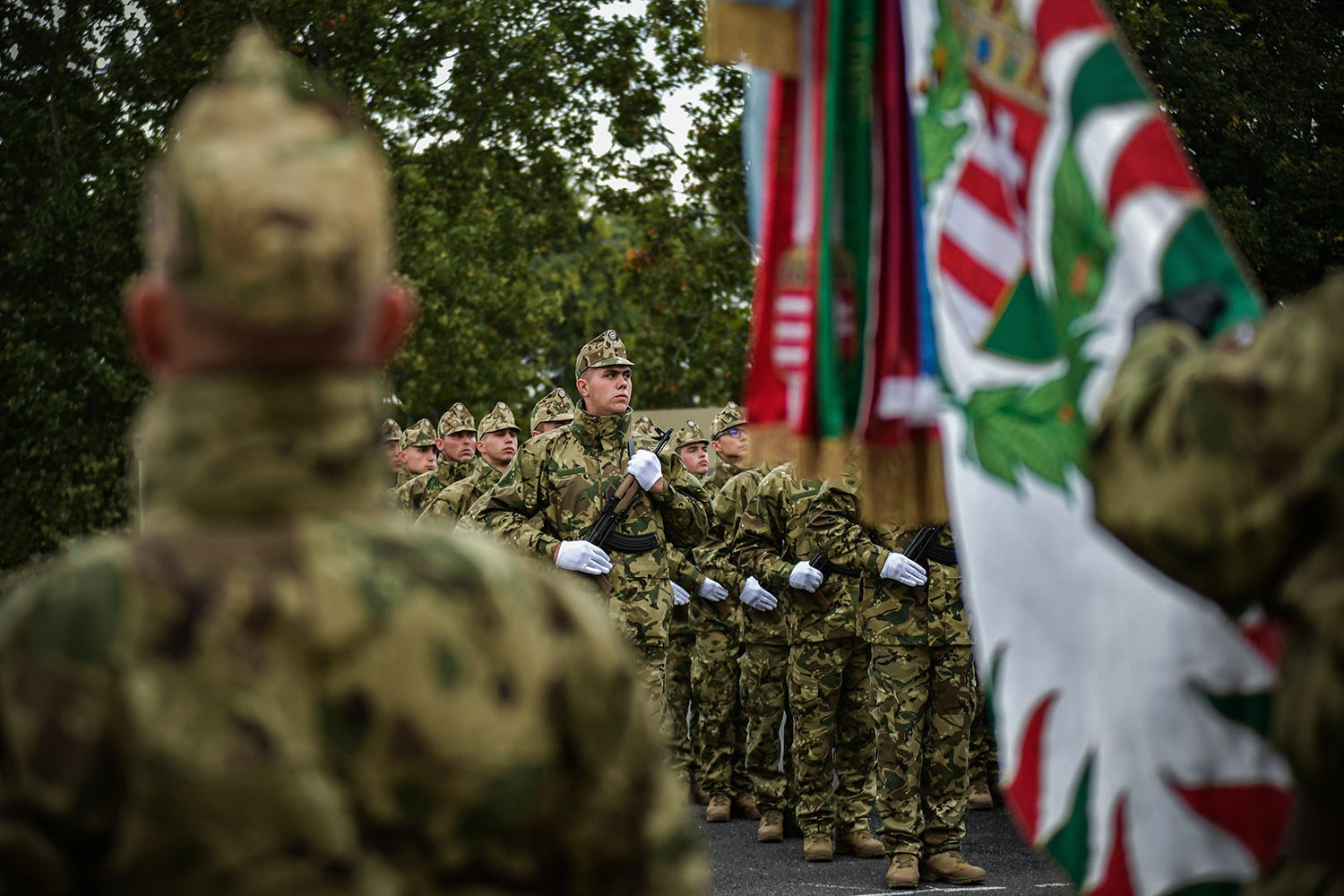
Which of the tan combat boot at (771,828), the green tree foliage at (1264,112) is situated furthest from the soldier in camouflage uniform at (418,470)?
the green tree foliage at (1264,112)

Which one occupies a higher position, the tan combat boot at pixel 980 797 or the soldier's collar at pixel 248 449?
the soldier's collar at pixel 248 449

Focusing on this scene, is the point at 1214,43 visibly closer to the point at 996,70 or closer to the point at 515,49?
the point at 515,49

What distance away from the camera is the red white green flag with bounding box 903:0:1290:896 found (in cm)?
231

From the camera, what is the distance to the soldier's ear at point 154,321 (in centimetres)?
156

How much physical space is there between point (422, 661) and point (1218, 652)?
126 cm

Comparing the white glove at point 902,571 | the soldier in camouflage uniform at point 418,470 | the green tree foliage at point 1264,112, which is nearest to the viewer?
the white glove at point 902,571

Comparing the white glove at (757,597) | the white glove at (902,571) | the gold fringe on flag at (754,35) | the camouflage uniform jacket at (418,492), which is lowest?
the camouflage uniform jacket at (418,492)

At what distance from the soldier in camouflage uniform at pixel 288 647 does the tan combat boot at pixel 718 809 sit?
28.9ft

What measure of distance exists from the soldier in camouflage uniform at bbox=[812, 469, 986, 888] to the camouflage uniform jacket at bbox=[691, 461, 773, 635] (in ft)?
5.90

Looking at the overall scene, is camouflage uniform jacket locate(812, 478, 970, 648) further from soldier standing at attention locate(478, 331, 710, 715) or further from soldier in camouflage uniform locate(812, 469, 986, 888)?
soldier standing at attention locate(478, 331, 710, 715)

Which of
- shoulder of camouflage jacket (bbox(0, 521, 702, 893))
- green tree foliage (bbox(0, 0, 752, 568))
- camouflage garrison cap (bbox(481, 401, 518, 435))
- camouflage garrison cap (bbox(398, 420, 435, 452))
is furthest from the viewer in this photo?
green tree foliage (bbox(0, 0, 752, 568))

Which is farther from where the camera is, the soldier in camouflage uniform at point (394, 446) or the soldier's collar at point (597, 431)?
the soldier in camouflage uniform at point (394, 446)

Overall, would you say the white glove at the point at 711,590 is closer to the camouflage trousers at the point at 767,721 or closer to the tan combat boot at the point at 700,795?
the camouflage trousers at the point at 767,721

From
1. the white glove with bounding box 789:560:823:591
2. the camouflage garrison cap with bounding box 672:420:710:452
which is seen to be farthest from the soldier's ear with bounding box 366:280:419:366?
the camouflage garrison cap with bounding box 672:420:710:452
